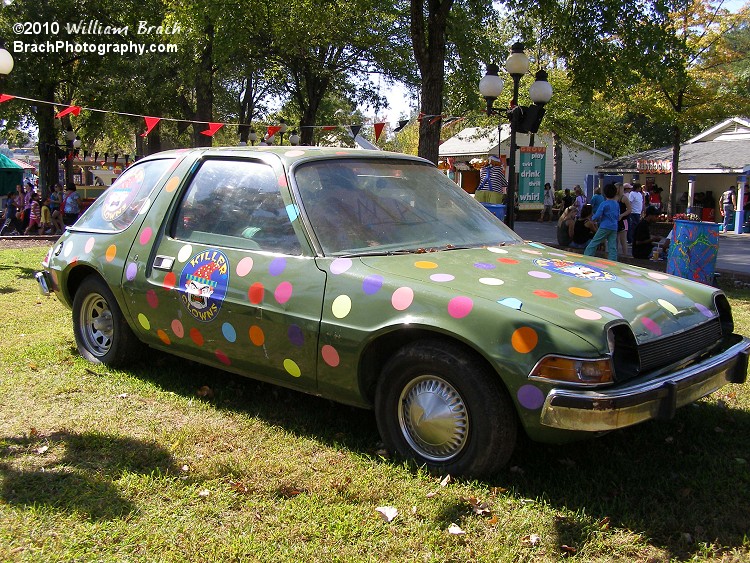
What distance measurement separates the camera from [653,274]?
412 centimetres

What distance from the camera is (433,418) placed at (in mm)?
3393

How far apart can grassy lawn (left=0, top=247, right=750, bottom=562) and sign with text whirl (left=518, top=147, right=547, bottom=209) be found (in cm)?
2424

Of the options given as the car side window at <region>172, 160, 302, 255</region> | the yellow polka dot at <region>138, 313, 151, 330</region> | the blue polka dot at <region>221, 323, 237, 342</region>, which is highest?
the car side window at <region>172, 160, 302, 255</region>

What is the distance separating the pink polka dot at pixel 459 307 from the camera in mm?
3217

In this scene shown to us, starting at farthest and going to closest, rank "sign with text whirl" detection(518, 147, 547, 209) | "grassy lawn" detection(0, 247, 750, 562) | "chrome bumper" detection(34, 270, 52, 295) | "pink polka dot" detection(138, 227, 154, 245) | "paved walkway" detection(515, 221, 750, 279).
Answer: "sign with text whirl" detection(518, 147, 547, 209), "paved walkway" detection(515, 221, 750, 279), "chrome bumper" detection(34, 270, 52, 295), "pink polka dot" detection(138, 227, 154, 245), "grassy lawn" detection(0, 247, 750, 562)

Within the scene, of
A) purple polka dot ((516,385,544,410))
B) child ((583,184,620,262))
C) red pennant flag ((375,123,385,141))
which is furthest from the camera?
red pennant flag ((375,123,385,141))

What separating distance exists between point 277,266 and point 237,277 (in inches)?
11.2

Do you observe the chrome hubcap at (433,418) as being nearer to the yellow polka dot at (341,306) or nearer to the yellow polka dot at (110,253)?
the yellow polka dot at (341,306)

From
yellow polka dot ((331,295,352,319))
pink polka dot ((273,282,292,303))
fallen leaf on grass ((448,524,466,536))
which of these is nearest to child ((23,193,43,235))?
pink polka dot ((273,282,292,303))

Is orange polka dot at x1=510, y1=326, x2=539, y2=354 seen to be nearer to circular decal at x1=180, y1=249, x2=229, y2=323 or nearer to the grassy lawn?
the grassy lawn

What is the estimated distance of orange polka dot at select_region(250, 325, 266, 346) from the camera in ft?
12.8

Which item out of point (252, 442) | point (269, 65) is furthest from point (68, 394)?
point (269, 65)

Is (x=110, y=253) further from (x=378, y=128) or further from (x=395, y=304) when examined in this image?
(x=378, y=128)

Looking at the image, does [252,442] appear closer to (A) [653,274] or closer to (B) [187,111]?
(A) [653,274]
